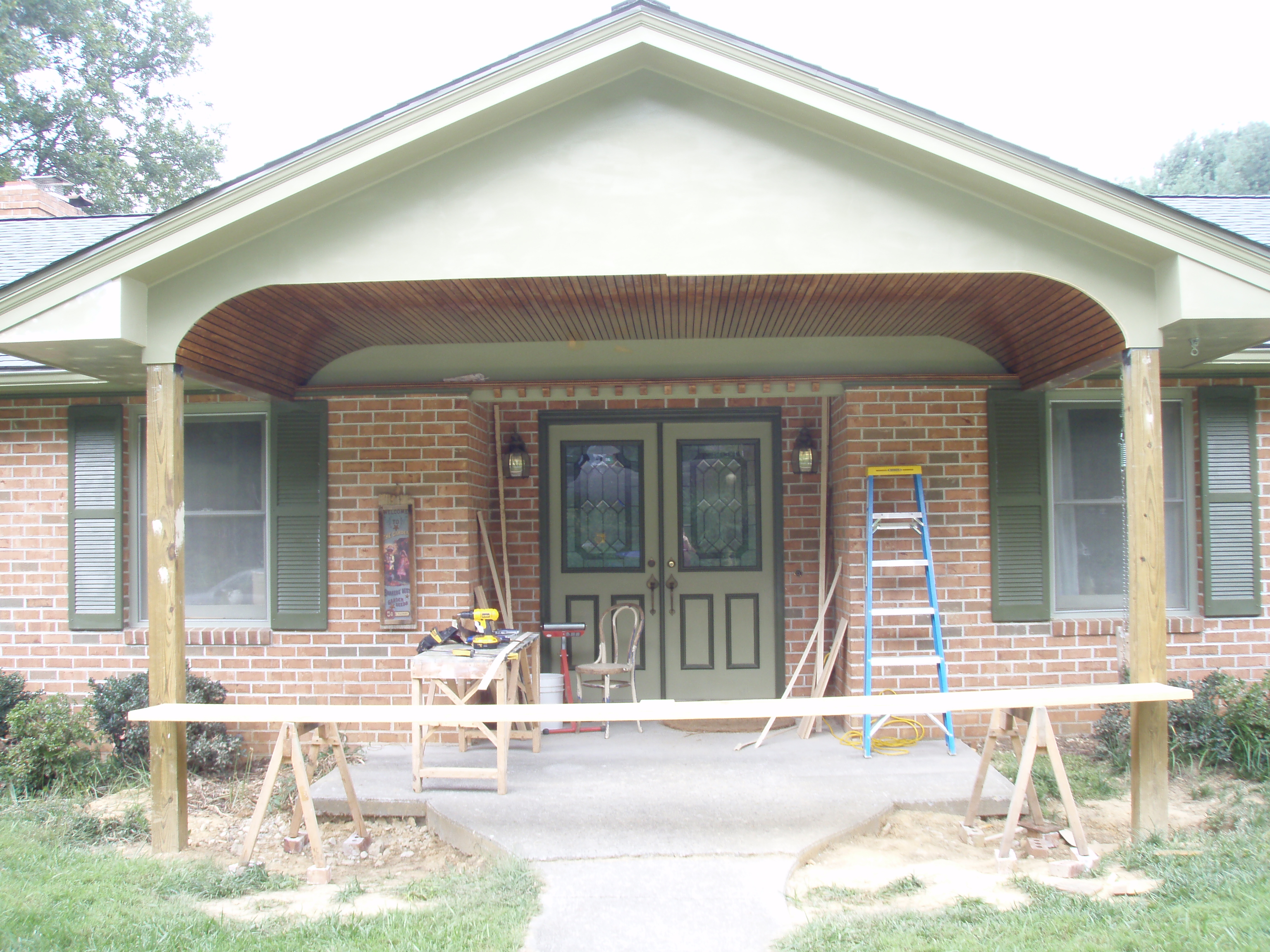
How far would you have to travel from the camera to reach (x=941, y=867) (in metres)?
4.45

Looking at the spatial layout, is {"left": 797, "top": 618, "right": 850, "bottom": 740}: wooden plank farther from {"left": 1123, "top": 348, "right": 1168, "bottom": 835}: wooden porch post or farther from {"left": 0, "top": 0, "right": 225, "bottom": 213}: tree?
{"left": 0, "top": 0, "right": 225, "bottom": 213}: tree

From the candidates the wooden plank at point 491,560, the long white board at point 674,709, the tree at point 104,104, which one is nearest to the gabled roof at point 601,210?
the long white board at point 674,709

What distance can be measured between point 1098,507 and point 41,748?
7.25 m

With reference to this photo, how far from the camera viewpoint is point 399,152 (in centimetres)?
450

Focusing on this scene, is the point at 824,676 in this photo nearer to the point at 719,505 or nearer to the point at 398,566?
the point at 719,505

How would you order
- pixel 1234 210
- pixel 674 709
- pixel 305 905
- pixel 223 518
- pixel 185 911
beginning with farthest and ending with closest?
pixel 1234 210 < pixel 223 518 < pixel 674 709 < pixel 305 905 < pixel 185 911

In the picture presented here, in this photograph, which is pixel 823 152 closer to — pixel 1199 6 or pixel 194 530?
pixel 194 530

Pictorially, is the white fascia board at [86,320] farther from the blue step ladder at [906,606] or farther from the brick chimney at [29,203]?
the brick chimney at [29,203]

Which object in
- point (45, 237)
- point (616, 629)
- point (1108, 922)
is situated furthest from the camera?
point (45, 237)

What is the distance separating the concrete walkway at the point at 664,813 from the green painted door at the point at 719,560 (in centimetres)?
67

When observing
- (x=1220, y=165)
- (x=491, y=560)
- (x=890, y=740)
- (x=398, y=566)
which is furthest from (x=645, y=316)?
(x=1220, y=165)

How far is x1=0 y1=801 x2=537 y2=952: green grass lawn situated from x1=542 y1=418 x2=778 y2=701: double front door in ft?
9.94

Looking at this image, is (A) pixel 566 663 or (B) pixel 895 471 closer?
(B) pixel 895 471

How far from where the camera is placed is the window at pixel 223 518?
6719 mm
